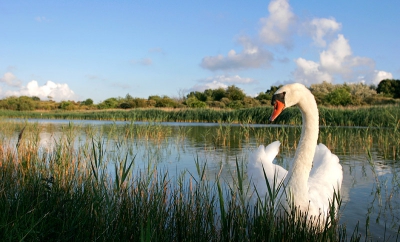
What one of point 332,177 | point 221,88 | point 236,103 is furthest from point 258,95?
point 332,177

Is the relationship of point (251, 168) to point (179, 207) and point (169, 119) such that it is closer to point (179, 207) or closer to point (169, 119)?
point (179, 207)

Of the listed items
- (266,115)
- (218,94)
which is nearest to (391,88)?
(218,94)

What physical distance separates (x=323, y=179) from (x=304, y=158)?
55.4 inches

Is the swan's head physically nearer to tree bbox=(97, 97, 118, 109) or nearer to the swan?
the swan

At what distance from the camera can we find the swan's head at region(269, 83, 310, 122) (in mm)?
3178

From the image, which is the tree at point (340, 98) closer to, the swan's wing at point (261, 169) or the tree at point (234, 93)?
the tree at point (234, 93)

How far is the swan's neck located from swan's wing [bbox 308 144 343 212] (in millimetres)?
346

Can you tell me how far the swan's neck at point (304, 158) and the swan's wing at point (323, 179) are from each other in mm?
346

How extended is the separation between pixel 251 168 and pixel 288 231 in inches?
87.2

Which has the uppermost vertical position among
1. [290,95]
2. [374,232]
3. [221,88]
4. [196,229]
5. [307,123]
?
[221,88]

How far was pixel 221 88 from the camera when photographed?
53.6m

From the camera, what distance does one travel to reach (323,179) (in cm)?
468

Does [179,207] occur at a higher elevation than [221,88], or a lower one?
lower

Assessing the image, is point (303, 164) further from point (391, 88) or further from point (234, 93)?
point (391, 88)
